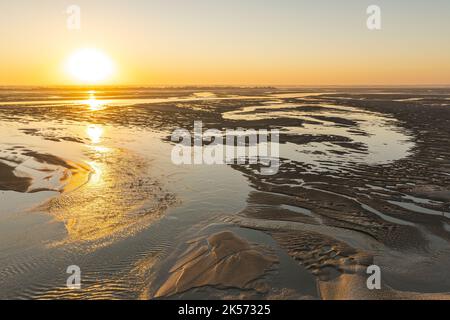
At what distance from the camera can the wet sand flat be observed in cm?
687

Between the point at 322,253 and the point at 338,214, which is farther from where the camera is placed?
the point at 338,214

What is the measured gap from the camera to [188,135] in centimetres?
2597

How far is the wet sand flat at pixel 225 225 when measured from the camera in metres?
6.87

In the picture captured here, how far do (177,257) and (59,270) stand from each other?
2446 millimetres

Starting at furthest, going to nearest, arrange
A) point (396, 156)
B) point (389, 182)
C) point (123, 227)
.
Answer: point (396, 156) → point (389, 182) → point (123, 227)

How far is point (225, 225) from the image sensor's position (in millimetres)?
9727

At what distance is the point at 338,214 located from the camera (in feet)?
34.5

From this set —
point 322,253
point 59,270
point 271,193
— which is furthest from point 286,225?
point 59,270
